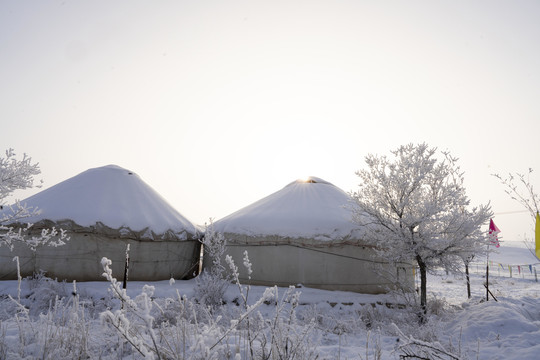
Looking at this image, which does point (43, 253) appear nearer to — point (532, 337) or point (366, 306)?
point (366, 306)

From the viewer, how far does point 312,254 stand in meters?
8.82

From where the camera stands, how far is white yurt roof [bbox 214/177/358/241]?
8.84 m

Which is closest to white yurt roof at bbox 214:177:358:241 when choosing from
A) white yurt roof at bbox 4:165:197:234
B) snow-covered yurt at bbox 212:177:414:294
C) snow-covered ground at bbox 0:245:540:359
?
snow-covered yurt at bbox 212:177:414:294

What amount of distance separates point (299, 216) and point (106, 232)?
482 cm

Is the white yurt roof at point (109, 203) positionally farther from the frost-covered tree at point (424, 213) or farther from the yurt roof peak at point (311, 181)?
the frost-covered tree at point (424, 213)

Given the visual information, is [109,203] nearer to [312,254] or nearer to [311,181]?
[312,254]

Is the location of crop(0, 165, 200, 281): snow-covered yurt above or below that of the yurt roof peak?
below

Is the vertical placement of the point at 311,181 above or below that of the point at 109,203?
above

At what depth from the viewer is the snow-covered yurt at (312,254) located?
8.75 meters

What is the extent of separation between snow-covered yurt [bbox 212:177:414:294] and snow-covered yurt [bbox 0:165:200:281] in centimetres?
188

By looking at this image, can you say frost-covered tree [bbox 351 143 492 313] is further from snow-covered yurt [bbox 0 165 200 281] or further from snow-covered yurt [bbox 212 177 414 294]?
snow-covered yurt [bbox 0 165 200 281]

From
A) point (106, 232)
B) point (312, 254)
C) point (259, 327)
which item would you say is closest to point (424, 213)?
point (312, 254)

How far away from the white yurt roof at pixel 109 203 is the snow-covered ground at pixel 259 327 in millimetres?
1539

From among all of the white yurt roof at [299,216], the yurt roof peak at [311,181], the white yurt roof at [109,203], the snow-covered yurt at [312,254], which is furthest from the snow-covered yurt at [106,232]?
the yurt roof peak at [311,181]
